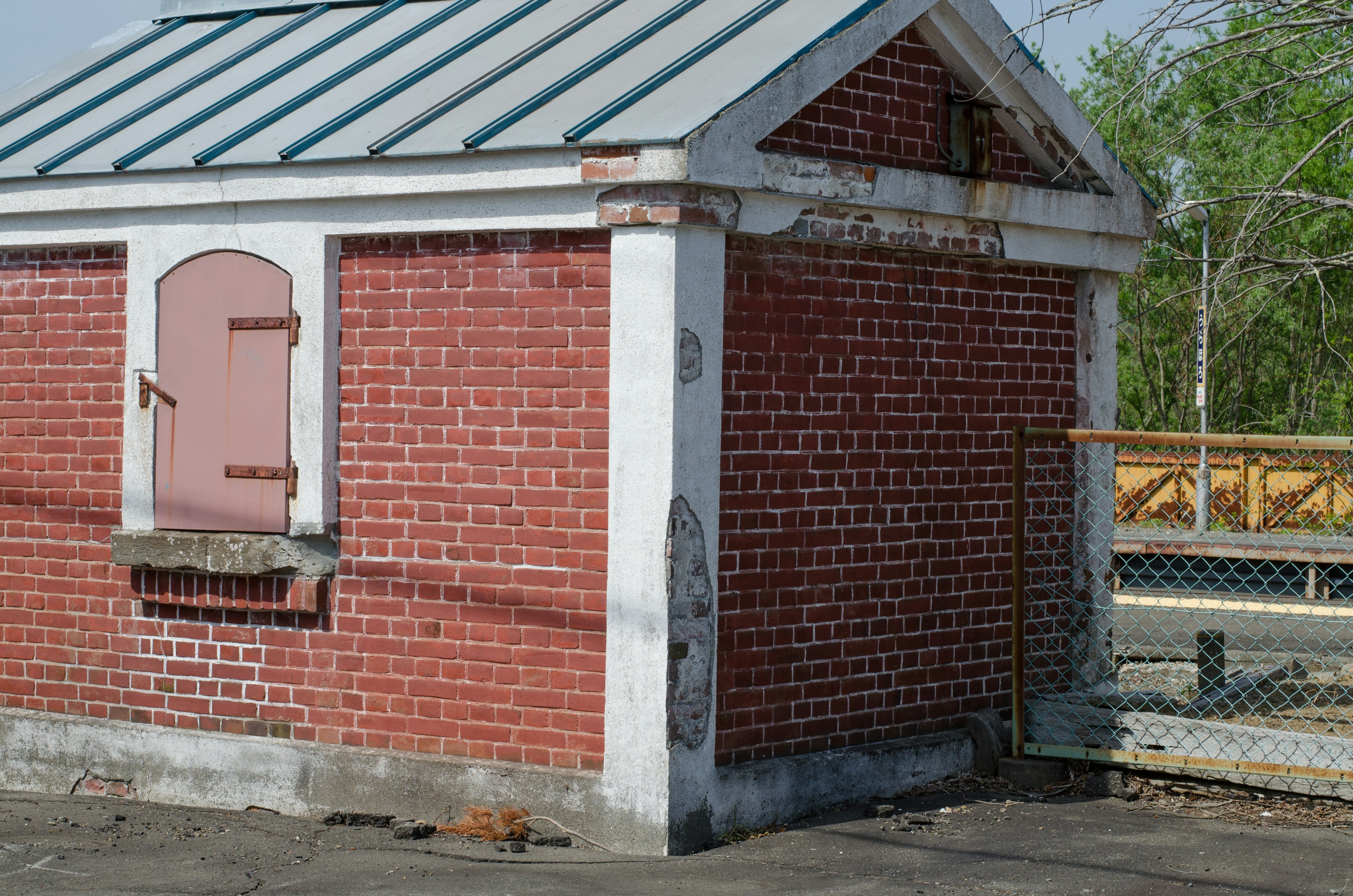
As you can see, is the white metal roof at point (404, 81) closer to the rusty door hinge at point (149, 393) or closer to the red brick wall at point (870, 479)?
the red brick wall at point (870, 479)

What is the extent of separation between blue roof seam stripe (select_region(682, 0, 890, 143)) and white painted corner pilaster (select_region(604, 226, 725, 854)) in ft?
1.58

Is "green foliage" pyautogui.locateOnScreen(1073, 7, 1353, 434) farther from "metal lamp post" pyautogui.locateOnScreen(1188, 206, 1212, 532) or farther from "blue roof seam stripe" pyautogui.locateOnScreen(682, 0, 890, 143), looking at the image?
"blue roof seam stripe" pyautogui.locateOnScreen(682, 0, 890, 143)

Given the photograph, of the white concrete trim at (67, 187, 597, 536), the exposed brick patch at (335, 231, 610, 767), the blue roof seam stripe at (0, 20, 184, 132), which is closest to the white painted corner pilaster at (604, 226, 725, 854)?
the exposed brick patch at (335, 231, 610, 767)

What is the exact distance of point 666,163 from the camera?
6516 mm

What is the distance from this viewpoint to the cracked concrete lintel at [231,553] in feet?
25.0

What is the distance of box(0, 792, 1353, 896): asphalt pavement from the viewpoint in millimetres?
6215

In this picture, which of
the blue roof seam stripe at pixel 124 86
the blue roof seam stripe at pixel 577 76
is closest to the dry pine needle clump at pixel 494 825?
the blue roof seam stripe at pixel 577 76

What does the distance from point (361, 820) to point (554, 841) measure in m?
1.06

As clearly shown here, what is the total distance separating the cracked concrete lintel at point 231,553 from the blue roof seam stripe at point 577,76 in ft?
7.06

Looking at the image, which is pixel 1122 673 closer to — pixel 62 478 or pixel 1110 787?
pixel 1110 787

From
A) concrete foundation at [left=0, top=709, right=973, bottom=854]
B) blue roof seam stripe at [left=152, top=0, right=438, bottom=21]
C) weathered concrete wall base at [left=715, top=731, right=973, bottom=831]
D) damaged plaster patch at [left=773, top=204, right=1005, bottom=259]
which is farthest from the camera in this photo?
blue roof seam stripe at [left=152, top=0, right=438, bottom=21]

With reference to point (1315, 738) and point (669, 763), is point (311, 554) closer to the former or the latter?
point (669, 763)

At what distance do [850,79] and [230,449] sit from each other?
12.0ft

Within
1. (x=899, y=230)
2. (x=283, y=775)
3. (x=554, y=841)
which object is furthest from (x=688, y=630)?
(x=899, y=230)
